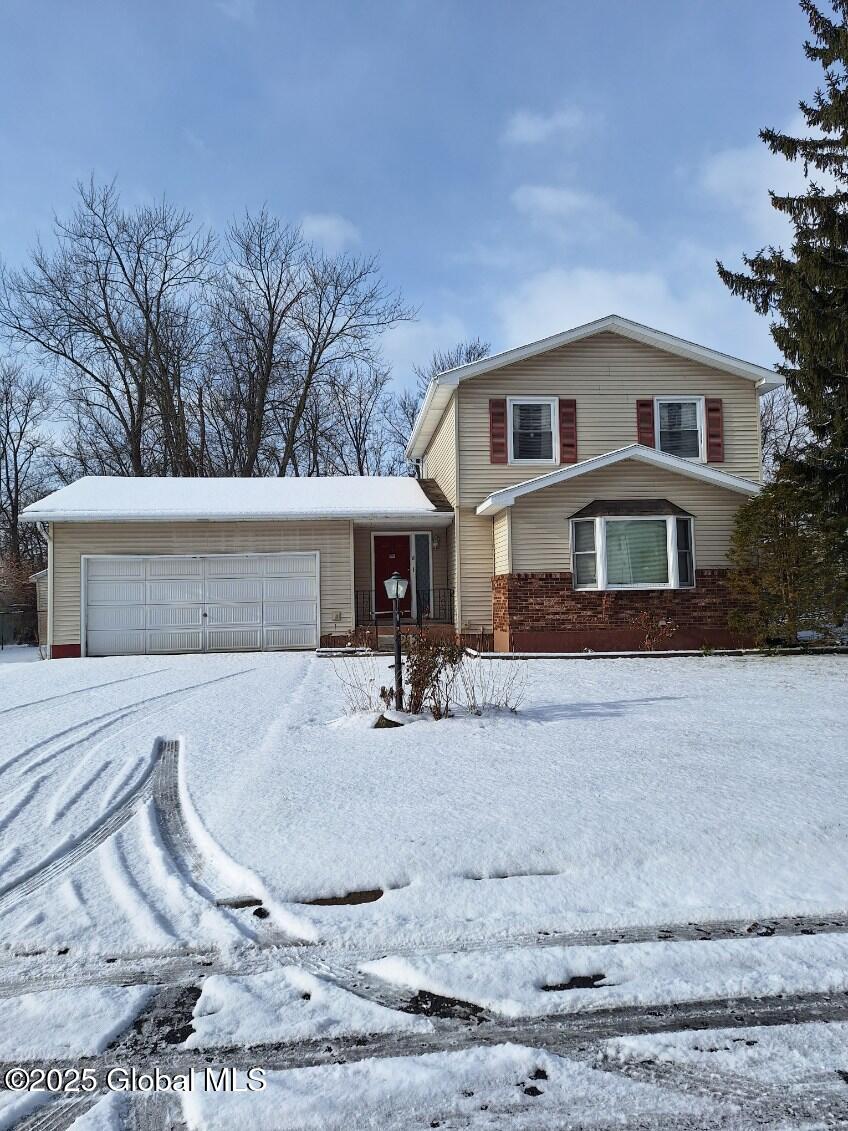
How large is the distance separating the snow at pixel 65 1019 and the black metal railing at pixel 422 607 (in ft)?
44.0

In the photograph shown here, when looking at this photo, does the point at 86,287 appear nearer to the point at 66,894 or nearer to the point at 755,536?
the point at 755,536

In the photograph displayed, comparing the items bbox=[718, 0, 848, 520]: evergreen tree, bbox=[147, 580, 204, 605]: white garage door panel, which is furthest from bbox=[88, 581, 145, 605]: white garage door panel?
bbox=[718, 0, 848, 520]: evergreen tree

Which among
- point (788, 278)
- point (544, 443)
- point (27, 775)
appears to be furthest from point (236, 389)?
point (27, 775)

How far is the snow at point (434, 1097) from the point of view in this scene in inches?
78.0

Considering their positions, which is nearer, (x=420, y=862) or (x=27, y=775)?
(x=420, y=862)

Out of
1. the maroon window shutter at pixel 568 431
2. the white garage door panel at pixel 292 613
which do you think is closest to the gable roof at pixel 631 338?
the maroon window shutter at pixel 568 431

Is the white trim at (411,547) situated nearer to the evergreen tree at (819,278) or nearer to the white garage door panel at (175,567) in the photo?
the white garage door panel at (175,567)

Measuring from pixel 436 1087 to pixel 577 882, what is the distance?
5.11 ft

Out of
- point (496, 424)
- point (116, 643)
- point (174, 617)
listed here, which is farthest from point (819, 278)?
point (116, 643)

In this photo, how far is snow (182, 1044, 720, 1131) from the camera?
78.0 inches

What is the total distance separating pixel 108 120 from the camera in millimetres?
10898

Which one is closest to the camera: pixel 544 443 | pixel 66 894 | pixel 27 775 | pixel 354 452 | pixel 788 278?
pixel 66 894

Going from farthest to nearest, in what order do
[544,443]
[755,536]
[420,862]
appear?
[544,443], [755,536], [420,862]

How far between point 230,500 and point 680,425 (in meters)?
10.2
